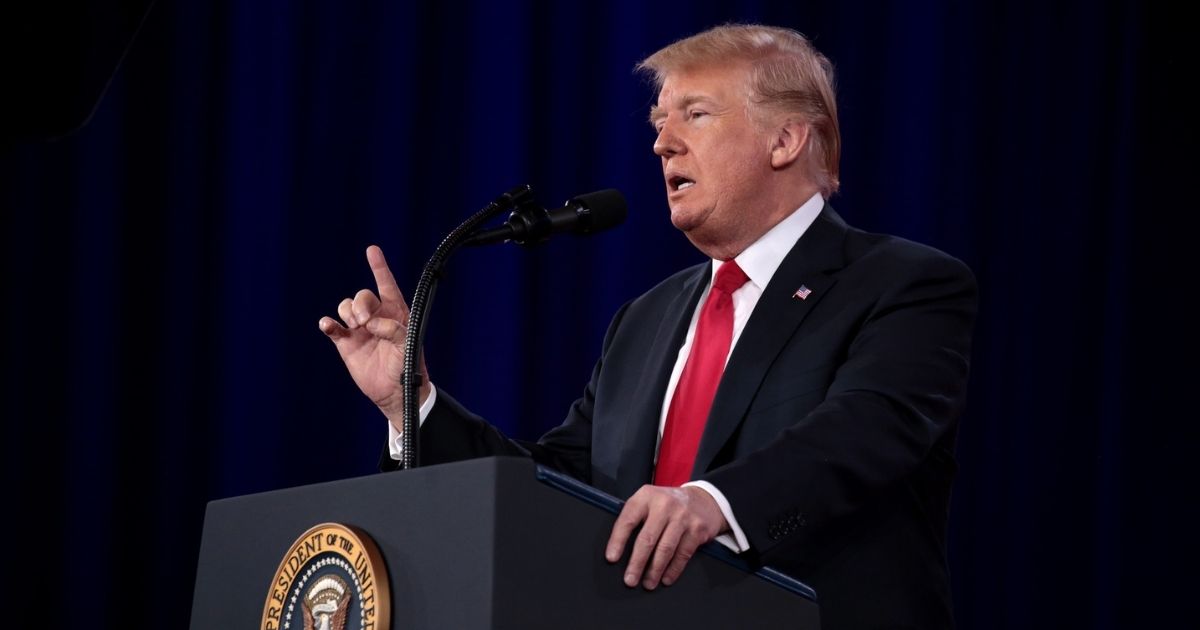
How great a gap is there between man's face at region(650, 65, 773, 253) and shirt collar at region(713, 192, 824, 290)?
43mm

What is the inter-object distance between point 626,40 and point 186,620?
5.95 ft

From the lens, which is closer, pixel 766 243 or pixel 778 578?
pixel 778 578

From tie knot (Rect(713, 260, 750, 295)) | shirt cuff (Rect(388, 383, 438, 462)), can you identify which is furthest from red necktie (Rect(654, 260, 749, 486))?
shirt cuff (Rect(388, 383, 438, 462))

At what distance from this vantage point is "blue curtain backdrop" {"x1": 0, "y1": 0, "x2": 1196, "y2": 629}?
3.16 meters

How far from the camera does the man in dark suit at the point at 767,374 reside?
156 cm

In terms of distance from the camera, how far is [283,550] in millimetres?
1382

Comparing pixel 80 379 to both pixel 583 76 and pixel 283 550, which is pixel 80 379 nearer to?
pixel 583 76

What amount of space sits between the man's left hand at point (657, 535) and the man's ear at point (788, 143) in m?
1.17

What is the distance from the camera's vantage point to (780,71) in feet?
8.03

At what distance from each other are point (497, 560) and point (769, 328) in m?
0.96

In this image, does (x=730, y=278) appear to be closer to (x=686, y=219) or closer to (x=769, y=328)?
(x=686, y=219)

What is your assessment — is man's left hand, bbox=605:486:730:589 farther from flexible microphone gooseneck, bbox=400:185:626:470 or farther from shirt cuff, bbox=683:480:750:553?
flexible microphone gooseneck, bbox=400:185:626:470

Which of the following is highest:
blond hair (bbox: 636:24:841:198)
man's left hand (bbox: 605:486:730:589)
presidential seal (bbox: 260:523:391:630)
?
blond hair (bbox: 636:24:841:198)

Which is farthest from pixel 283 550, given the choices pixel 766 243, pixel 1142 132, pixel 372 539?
pixel 1142 132
